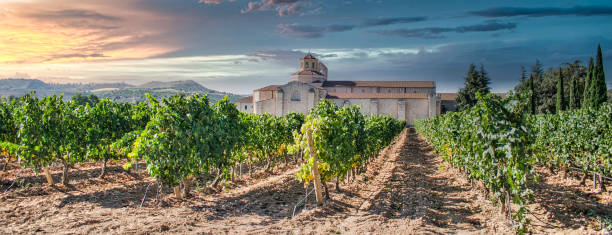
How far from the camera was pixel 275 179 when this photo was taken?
12.1 meters

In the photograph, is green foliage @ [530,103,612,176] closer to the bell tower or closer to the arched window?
the arched window

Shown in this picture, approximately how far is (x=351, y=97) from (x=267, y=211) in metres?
48.1

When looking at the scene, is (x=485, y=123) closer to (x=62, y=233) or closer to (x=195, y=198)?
(x=195, y=198)

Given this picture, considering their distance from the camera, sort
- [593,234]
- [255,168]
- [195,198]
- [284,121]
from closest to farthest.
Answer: [593,234] → [195,198] → [255,168] → [284,121]

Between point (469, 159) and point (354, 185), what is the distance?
359 cm

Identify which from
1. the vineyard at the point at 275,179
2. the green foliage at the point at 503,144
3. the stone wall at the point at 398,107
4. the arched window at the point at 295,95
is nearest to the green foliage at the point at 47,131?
the vineyard at the point at 275,179

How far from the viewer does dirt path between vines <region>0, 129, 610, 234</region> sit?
22.3 feet

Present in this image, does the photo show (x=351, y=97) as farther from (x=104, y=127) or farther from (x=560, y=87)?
(x=104, y=127)

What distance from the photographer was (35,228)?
263 inches

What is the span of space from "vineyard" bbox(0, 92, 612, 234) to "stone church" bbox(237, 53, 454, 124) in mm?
35596

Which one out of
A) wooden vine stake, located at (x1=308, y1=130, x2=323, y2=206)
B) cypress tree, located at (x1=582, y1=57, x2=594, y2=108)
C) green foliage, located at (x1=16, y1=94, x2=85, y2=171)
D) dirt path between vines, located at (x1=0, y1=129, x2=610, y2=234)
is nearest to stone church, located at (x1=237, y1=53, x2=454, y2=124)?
cypress tree, located at (x1=582, y1=57, x2=594, y2=108)

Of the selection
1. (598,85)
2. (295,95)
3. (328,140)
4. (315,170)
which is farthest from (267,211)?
(295,95)

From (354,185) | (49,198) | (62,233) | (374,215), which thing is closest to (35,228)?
(62,233)

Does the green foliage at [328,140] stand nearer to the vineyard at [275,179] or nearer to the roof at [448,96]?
the vineyard at [275,179]
